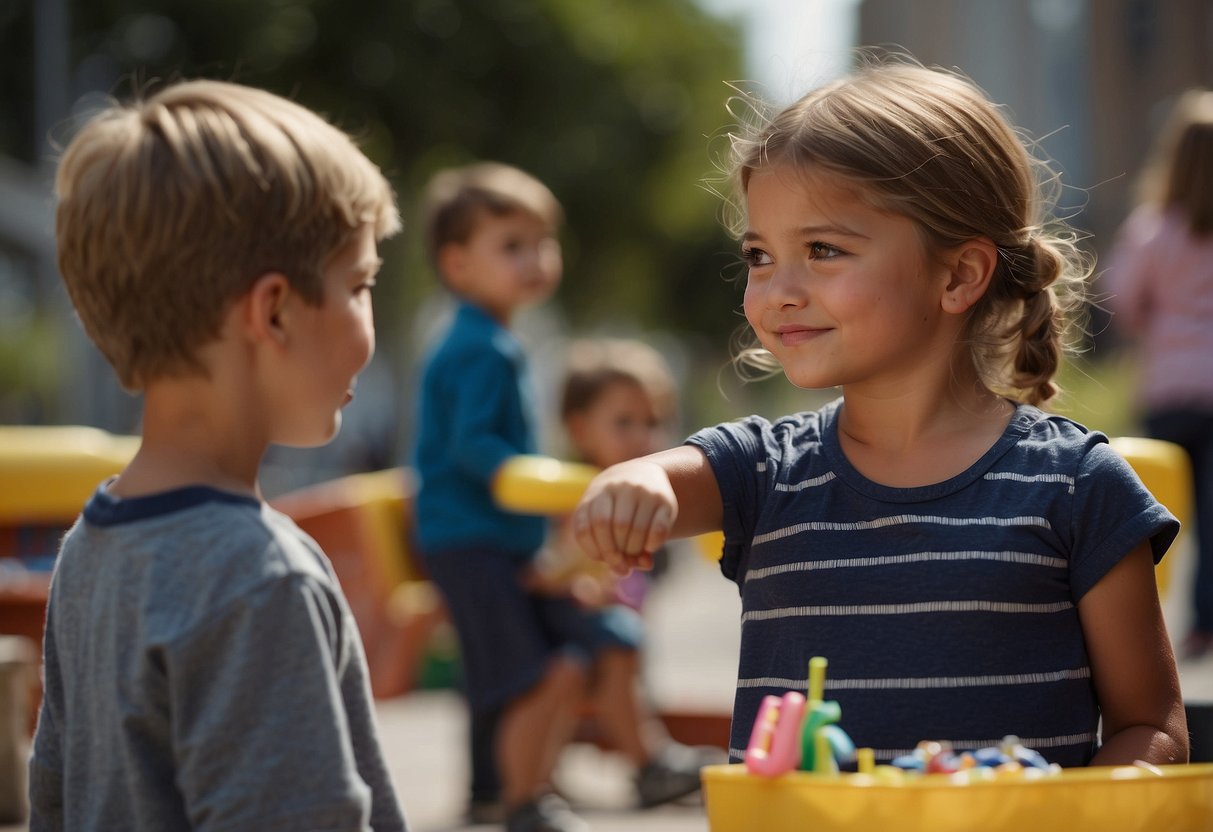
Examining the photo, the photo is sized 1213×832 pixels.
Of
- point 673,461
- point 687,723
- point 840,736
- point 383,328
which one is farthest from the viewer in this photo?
point 383,328

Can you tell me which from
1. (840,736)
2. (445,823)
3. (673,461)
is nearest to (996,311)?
(673,461)

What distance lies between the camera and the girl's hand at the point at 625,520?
6.01 feet

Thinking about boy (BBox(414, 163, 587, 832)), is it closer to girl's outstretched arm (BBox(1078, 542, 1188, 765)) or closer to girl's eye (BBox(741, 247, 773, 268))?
girl's eye (BBox(741, 247, 773, 268))

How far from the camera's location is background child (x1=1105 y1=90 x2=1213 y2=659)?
5.73 m

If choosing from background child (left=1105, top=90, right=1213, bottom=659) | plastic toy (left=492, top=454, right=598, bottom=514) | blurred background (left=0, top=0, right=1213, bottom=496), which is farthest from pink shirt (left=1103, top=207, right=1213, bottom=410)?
blurred background (left=0, top=0, right=1213, bottom=496)

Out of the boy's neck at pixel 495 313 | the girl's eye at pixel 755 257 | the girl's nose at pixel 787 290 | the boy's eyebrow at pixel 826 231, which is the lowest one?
the boy's neck at pixel 495 313

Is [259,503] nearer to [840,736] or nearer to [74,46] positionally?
[840,736]

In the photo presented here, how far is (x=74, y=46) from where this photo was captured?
69.2ft

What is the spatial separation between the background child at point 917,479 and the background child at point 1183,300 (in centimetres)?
378

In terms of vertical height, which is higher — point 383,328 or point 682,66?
point 682,66

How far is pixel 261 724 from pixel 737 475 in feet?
2.57

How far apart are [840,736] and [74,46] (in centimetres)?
2153

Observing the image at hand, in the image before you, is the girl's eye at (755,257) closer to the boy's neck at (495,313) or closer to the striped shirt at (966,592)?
the striped shirt at (966,592)

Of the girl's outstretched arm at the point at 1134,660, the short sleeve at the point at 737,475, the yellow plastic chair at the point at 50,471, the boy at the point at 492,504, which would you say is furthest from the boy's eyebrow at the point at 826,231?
the yellow plastic chair at the point at 50,471
